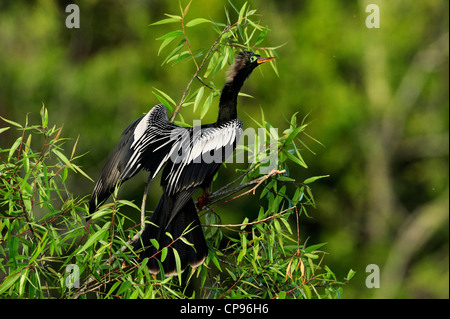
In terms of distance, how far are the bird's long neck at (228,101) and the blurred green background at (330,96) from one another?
21.9ft

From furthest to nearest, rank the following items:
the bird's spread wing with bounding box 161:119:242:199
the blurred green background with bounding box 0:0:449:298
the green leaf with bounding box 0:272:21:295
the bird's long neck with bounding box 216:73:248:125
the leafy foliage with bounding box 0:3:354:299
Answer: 1. the blurred green background with bounding box 0:0:449:298
2. the bird's long neck with bounding box 216:73:248:125
3. the bird's spread wing with bounding box 161:119:242:199
4. the leafy foliage with bounding box 0:3:354:299
5. the green leaf with bounding box 0:272:21:295

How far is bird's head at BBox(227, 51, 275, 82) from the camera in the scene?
3064mm

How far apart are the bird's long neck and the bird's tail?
0.51 m

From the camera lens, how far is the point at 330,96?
38.3 feet

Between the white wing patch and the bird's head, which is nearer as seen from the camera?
the white wing patch

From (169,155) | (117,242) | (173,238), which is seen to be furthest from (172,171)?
(117,242)

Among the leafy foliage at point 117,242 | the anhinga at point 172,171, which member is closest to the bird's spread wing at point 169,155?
the anhinga at point 172,171

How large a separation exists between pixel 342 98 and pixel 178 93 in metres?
3.39

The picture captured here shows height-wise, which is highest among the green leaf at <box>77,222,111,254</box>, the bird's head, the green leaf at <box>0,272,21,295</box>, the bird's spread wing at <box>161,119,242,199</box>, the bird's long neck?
the bird's head

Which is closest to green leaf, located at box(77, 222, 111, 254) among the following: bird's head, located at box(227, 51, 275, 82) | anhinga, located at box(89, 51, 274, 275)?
→ anhinga, located at box(89, 51, 274, 275)

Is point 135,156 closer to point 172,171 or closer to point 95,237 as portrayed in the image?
point 172,171

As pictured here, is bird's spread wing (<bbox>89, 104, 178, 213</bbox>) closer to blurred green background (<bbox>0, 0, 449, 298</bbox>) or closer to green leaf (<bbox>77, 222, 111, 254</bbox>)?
green leaf (<bbox>77, 222, 111, 254</bbox>)

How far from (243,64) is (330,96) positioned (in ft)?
28.9
